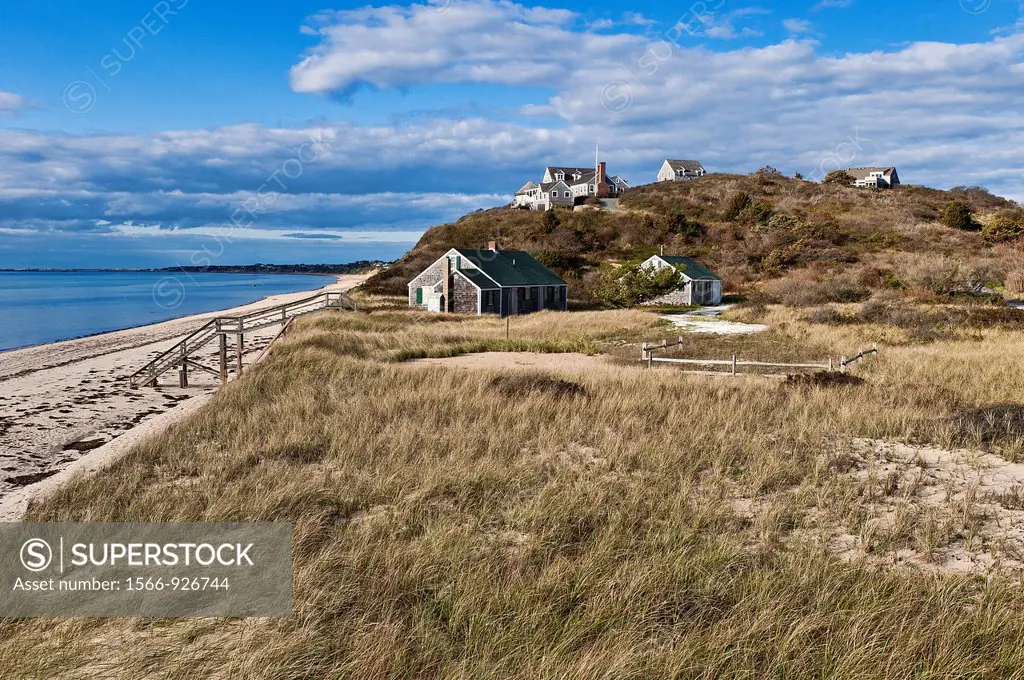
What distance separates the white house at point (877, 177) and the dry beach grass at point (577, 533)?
381 feet

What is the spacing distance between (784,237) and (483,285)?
39687 millimetres

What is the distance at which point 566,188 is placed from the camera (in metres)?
105

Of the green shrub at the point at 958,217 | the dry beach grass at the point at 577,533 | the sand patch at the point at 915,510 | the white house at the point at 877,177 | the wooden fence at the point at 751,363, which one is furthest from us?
the white house at the point at 877,177

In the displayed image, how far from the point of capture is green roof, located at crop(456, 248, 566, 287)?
4584cm

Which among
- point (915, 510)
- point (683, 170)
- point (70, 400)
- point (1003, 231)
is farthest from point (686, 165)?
point (915, 510)

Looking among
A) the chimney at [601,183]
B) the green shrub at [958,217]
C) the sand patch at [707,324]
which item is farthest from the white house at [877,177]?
the sand patch at [707,324]

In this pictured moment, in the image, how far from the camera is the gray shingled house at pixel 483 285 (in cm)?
4497

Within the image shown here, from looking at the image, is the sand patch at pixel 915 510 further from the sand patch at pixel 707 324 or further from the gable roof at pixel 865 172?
the gable roof at pixel 865 172

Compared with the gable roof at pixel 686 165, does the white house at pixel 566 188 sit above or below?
below

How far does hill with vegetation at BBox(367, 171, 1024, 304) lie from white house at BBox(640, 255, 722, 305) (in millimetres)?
4557

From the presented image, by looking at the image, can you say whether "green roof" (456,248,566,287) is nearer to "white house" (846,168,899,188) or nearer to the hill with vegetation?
the hill with vegetation

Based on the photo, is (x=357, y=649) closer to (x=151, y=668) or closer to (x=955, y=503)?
(x=151, y=668)

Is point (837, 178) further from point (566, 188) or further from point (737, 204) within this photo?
point (566, 188)

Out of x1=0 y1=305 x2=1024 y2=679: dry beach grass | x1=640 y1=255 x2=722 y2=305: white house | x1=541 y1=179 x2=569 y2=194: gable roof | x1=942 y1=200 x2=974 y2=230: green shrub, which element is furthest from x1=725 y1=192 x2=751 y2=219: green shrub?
x1=0 y1=305 x2=1024 y2=679: dry beach grass
